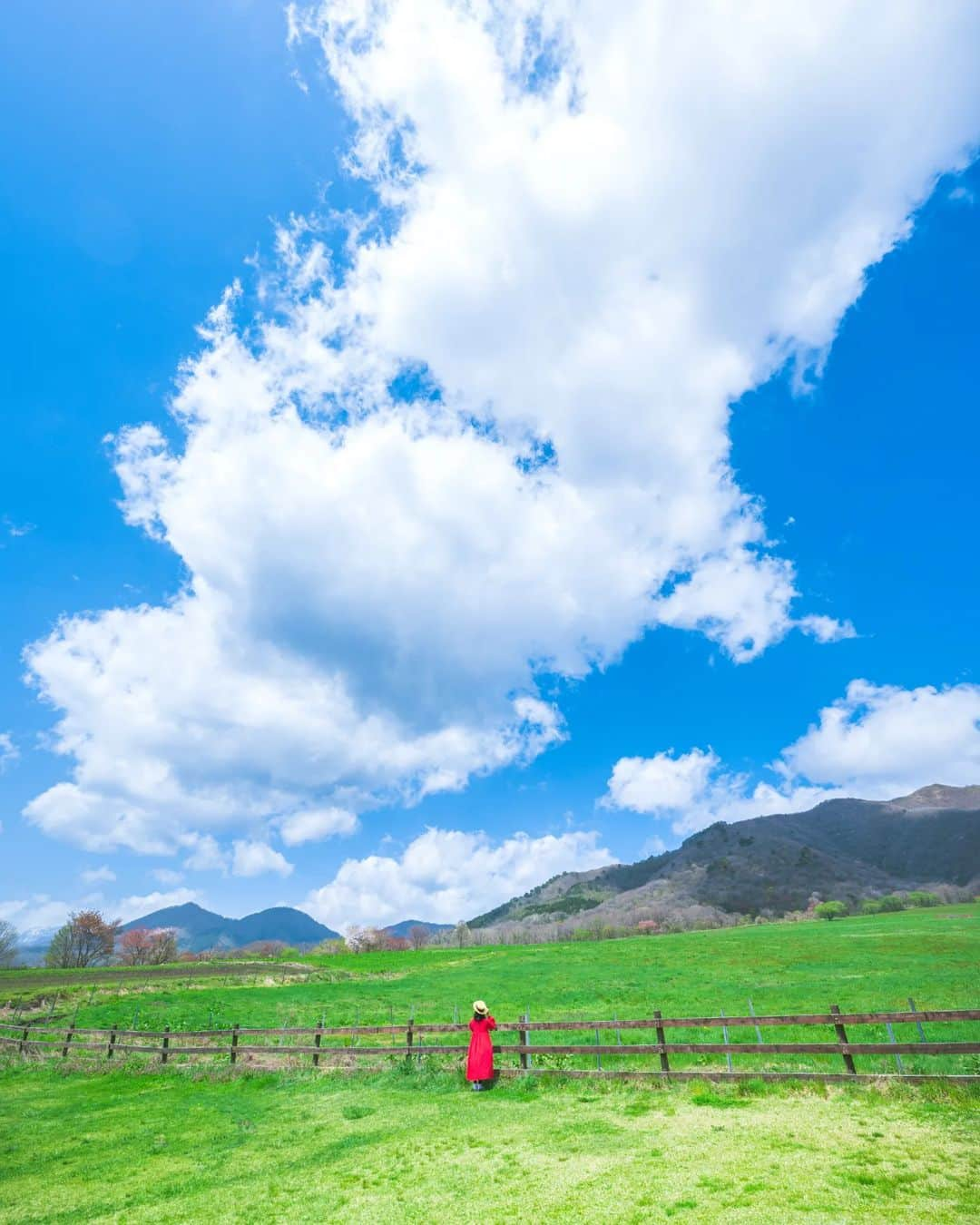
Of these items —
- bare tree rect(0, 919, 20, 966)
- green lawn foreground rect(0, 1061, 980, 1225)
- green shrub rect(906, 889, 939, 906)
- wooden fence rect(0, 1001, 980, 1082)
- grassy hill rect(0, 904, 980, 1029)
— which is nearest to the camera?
green lawn foreground rect(0, 1061, 980, 1225)

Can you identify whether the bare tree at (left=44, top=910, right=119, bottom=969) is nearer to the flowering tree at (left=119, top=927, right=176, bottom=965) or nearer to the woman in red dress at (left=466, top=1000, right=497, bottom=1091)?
the flowering tree at (left=119, top=927, right=176, bottom=965)

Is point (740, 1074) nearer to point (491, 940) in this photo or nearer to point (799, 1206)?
point (799, 1206)

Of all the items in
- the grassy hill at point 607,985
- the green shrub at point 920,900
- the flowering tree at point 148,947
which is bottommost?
the grassy hill at point 607,985

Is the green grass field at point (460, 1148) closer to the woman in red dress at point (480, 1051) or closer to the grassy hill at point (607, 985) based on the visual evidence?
the woman in red dress at point (480, 1051)

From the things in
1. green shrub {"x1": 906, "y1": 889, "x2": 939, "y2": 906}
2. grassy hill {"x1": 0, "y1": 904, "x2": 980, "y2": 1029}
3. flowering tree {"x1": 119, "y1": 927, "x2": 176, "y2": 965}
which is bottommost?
grassy hill {"x1": 0, "y1": 904, "x2": 980, "y2": 1029}

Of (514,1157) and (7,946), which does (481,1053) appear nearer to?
(514,1157)

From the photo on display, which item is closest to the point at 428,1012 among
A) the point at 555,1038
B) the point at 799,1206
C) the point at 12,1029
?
the point at 555,1038

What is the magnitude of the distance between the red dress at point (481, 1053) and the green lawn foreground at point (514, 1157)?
49 centimetres

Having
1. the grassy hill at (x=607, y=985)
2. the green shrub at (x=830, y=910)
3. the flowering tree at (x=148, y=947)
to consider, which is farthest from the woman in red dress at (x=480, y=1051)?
the green shrub at (x=830, y=910)

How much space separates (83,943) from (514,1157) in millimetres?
140696

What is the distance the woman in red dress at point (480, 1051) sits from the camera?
593 inches

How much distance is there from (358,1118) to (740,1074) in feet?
27.0

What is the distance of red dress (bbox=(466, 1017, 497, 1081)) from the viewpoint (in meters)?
15.1

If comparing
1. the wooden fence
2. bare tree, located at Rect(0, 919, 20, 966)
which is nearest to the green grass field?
the wooden fence
